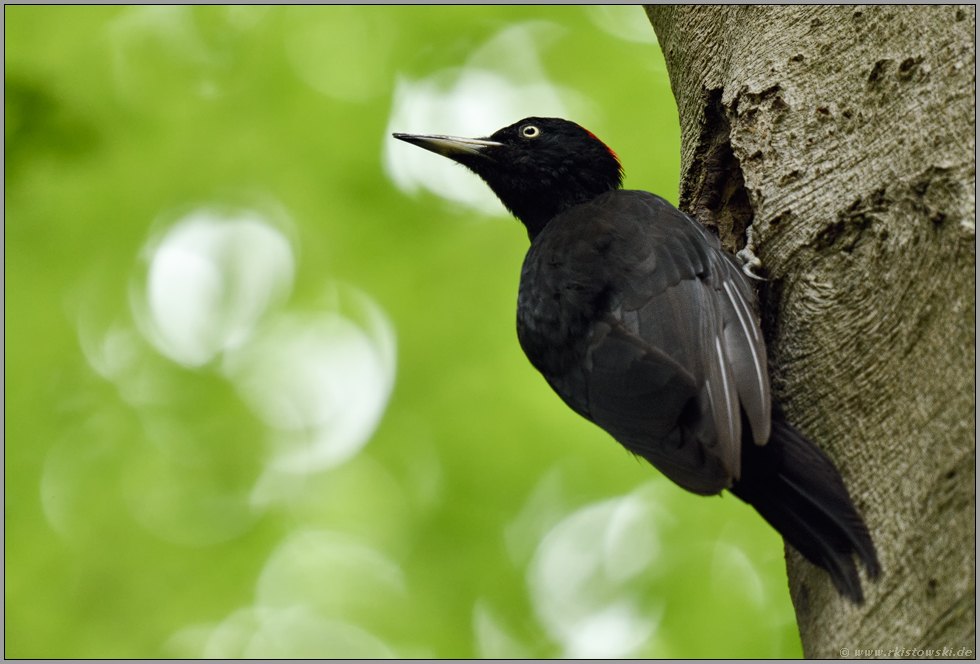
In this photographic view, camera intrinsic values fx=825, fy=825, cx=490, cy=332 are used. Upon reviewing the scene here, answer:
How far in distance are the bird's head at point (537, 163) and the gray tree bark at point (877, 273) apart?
950mm

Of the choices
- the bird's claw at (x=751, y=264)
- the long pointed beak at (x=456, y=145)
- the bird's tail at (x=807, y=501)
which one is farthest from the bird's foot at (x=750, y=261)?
the long pointed beak at (x=456, y=145)

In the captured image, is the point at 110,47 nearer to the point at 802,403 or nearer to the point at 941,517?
the point at 802,403

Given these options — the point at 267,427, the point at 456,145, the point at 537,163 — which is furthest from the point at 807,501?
the point at 267,427

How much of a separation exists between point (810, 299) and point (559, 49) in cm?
321

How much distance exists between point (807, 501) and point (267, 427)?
341 centimetres

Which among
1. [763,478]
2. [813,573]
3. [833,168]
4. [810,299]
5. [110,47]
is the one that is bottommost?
[813,573]

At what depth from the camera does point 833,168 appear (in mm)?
2391

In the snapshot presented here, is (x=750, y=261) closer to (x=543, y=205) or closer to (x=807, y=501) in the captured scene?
(x=807, y=501)

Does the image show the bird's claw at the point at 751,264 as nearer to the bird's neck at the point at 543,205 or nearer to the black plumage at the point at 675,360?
the black plumage at the point at 675,360

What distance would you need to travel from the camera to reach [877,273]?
215 cm

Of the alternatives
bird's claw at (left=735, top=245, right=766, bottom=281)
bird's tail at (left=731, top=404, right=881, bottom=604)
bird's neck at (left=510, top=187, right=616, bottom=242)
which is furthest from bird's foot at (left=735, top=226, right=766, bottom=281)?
bird's neck at (left=510, top=187, right=616, bottom=242)

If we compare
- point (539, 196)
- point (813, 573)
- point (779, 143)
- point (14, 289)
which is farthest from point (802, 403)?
point (14, 289)

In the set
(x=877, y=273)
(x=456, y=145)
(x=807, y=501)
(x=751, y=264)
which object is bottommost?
(x=807, y=501)

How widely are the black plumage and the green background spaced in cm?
152
